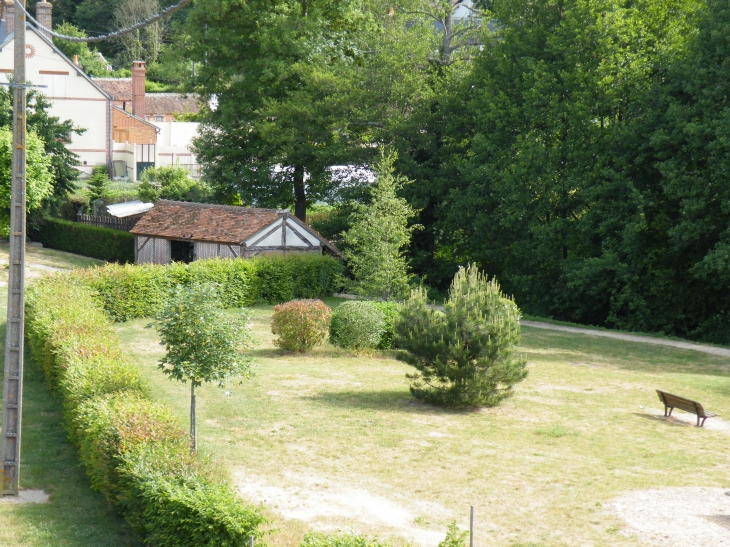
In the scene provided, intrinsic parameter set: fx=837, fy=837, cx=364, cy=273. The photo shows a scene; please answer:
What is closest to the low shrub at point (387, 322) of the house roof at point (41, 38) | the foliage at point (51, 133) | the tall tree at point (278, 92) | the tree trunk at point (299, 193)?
the tall tree at point (278, 92)

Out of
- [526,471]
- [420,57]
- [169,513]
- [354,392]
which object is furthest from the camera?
[420,57]

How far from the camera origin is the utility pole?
12.0m

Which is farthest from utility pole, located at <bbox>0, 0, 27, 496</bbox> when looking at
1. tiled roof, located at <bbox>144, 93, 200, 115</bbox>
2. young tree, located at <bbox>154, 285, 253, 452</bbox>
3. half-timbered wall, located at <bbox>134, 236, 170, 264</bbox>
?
tiled roof, located at <bbox>144, 93, 200, 115</bbox>

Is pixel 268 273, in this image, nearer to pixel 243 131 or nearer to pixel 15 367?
pixel 243 131

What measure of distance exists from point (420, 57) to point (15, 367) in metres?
28.2

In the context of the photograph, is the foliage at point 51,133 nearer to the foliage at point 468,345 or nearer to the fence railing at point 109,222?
the fence railing at point 109,222

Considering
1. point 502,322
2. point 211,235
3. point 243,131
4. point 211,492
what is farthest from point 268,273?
point 211,492

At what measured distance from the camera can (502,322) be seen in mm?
17484

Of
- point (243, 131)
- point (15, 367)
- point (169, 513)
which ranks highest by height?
point (243, 131)

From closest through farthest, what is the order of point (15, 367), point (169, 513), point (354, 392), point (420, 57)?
point (169, 513) → point (15, 367) → point (354, 392) → point (420, 57)

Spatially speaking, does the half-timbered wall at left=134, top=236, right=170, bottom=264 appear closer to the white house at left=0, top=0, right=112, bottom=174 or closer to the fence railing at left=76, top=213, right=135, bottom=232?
the fence railing at left=76, top=213, right=135, bottom=232

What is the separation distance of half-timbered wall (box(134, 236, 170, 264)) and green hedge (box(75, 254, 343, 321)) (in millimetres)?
6063

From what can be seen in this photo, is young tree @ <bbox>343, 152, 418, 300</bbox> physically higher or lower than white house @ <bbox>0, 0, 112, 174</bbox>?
lower

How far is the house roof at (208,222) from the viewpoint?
33656mm
